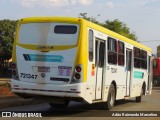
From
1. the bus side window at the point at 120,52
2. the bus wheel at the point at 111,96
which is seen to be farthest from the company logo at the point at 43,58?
the bus side window at the point at 120,52

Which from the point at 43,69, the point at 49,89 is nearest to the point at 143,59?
the point at 43,69

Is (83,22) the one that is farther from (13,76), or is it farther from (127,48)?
(127,48)

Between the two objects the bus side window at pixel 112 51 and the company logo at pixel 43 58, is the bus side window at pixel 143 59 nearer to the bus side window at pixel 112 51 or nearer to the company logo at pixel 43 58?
the bus side window at pixel 112 51

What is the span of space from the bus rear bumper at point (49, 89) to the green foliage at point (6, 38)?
207 feet

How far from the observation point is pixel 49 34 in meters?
14.4

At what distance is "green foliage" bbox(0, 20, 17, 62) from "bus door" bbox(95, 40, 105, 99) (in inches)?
2449

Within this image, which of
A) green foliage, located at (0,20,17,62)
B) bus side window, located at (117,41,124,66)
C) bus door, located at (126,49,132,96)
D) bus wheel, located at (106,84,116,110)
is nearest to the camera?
bus wheel, located at (106,84,116,110)

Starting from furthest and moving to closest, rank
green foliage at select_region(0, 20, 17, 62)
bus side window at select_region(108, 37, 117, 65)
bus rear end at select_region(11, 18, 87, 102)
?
green foliage at select_region(0, 20, 17, 62)
bus side window at select_region(108, 37, 117, 65)
bus rear end at select_region(11, 18, 87, 102)

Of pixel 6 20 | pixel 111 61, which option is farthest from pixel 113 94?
pixel 6 20

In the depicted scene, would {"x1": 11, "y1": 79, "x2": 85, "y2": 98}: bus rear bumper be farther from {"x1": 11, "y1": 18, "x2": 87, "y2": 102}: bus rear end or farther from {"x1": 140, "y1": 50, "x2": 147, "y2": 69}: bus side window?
{"x1": 140, "y1": 50, "x2": 147, "y2": 69}: bus side window

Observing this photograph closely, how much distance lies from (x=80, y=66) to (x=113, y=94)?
3.96 metres

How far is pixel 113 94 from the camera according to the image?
17.4 metres

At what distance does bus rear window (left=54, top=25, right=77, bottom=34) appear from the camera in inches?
562

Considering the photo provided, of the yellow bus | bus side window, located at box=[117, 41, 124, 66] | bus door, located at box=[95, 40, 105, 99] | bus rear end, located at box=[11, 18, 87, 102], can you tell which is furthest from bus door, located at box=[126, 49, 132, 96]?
bus rear end, located at box=[11, 18, 87, 102]
